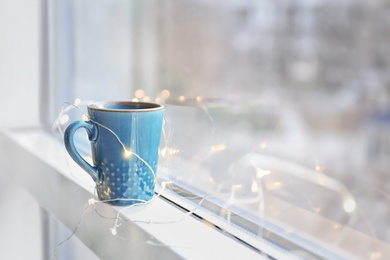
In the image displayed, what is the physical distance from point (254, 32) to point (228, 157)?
0.21 meters

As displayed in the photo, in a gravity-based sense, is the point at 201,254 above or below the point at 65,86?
below

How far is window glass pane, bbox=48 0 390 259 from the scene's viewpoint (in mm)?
452

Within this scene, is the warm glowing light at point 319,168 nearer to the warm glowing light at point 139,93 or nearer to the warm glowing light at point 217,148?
the warm glowing light at point 217,148

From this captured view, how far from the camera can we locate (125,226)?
0.55m

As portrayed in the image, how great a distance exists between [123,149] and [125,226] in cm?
10

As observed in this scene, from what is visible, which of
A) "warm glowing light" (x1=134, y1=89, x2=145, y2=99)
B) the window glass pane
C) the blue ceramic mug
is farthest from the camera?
"warm glowing light" (x1=134, y1=89, x2=145, y2=99)

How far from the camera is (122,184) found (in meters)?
0.58

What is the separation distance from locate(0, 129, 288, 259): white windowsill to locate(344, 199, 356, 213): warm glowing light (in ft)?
0.28

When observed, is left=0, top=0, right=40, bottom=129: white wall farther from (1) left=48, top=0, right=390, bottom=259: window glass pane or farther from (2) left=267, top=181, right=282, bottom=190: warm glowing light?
(2) left=267, top=181, right=282, bottom=190: warm glowing light

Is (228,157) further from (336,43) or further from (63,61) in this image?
(63,61)

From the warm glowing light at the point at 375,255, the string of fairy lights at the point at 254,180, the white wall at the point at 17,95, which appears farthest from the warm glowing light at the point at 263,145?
the white wall at the point at 17,95

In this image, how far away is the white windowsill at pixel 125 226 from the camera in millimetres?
490

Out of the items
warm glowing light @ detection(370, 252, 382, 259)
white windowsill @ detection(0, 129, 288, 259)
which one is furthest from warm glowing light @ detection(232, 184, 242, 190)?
warm glowing light @ detection(370, 252, 382, 259)

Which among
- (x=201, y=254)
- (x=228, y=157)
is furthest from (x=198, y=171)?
(x=201, y=254)
